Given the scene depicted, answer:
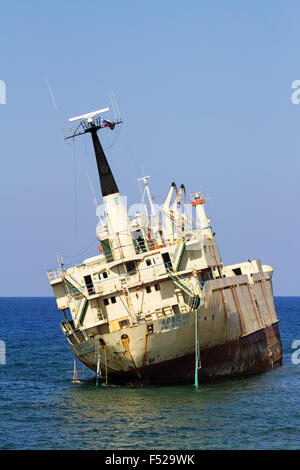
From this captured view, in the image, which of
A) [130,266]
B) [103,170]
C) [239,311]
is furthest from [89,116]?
[239,311]

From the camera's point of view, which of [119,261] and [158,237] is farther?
[158,237]

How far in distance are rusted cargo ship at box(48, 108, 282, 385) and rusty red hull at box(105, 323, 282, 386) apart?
61 mm

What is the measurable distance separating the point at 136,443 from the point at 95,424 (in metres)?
3.73

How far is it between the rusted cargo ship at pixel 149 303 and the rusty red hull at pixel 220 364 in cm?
6

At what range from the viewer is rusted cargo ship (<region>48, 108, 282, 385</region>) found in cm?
3728

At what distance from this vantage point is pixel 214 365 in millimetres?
40312

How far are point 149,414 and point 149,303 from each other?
9084mm

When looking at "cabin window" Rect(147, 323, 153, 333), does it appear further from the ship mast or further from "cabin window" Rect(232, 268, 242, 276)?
"cabin window" Rect(232, 268, 242, 276)

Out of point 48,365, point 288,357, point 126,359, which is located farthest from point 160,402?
point 288,357

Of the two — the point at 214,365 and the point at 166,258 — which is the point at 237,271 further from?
the point at 166,258

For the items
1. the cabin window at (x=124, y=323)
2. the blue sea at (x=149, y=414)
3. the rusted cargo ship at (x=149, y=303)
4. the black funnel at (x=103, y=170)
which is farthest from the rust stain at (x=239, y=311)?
the black funnel at (x=103, y=170)

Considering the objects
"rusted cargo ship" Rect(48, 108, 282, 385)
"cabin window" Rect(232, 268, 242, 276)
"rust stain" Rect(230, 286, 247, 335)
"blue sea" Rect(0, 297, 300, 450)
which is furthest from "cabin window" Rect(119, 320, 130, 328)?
"cabin window" Rect(232, 268, 242, 276)

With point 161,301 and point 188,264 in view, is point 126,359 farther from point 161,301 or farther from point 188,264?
point 188,264
